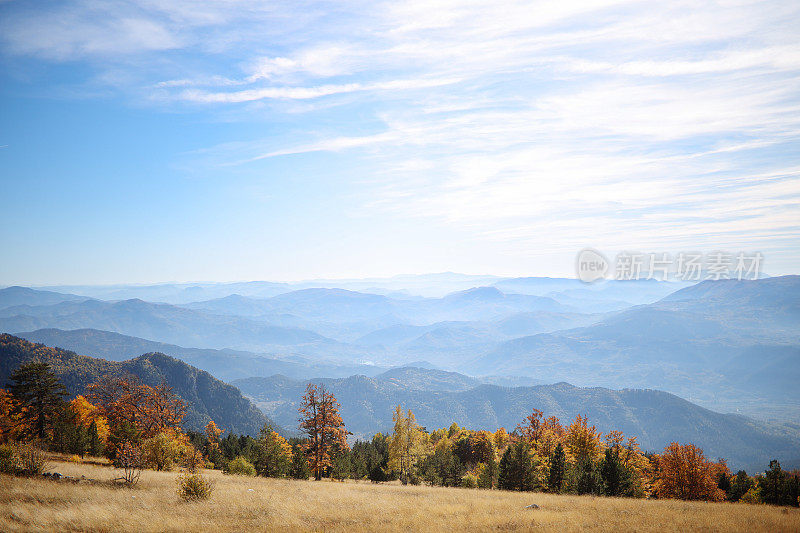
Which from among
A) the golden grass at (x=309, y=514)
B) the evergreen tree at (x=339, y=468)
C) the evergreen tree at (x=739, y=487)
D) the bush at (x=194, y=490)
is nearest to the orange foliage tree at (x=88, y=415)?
the evergreen tree at (x=339, y=468)

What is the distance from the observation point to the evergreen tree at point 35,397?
4775cm

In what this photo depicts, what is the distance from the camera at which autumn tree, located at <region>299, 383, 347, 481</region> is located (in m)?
45.5

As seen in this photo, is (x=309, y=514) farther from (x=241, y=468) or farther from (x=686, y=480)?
(x=686, y=480)

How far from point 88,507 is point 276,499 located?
876 cm

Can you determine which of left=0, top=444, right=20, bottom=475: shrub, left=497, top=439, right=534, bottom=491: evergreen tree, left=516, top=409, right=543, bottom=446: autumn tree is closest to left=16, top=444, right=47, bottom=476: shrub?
left=0, top=444, right=20, bottom=475: shrub

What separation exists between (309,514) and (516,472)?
26298mm

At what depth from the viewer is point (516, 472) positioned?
38.8m

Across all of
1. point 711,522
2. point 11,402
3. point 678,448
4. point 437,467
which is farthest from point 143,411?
point 678,448

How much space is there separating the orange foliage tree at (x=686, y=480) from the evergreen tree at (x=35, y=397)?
247 feet

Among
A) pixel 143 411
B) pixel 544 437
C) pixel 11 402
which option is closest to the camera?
pixel 143 411

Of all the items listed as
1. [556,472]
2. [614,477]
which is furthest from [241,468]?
[614,477]

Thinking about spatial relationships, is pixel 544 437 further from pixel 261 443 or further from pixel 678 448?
pixel 261 443

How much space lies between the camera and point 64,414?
186 ft

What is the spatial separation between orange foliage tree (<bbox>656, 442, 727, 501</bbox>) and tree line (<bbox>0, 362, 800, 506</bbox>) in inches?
4.6
